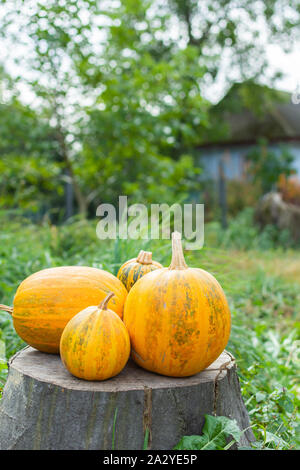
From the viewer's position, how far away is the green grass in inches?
87.6

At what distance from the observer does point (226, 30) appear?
13734 mm

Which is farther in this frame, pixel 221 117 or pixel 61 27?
pixel 221 117

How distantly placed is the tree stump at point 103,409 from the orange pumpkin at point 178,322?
8cm

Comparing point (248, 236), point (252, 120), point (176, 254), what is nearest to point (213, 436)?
point (176, 254)

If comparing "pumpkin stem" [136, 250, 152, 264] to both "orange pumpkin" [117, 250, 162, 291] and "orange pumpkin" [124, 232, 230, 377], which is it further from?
"orange pumpkin" [124, 232, 230, 377]

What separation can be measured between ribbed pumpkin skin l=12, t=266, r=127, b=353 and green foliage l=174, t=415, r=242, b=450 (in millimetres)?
545

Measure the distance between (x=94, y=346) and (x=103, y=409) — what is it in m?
0.20

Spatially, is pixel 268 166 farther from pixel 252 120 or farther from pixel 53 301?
pixel 53 301

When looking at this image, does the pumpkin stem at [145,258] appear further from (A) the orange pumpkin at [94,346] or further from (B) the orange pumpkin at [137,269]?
(A) the orange pumpkin at [94,346]

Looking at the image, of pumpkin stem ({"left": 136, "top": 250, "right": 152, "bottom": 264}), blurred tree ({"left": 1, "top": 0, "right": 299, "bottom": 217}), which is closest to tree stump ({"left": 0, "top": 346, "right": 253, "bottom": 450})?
pumpkin stem ({"left": 136, "top": 250, "right": 152, "bottom": 264})

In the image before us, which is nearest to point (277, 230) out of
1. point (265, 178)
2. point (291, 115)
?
point (265, 178)

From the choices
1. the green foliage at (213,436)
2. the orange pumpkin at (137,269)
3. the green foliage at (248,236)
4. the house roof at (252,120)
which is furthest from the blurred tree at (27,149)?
the house roof at (252,120)
